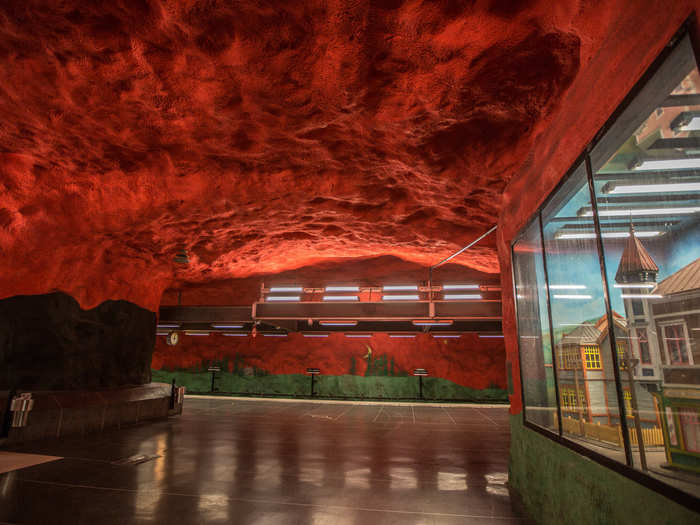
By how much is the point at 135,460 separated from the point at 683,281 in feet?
25.6

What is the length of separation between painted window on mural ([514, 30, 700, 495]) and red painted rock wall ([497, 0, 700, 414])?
0.45 feet

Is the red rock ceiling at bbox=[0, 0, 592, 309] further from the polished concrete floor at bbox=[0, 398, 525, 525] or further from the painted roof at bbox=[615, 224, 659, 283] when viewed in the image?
the polished concrete floor at bbox=[0, 398, 525, 525]

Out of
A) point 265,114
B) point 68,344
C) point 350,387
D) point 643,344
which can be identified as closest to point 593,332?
point 643,344

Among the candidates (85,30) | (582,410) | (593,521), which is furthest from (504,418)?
(85,30)

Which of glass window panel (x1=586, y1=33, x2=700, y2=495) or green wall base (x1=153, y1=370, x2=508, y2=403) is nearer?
glass window panel (x1=586, y1=33, x2=700, y2=495)

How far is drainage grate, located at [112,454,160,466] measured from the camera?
6199 mm

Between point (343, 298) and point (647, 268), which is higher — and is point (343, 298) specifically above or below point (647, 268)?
above

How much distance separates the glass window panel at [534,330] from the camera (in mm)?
4621

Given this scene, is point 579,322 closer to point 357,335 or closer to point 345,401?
point 345,401

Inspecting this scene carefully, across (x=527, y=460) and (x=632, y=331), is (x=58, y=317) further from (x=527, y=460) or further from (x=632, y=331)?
(x=632, y=331)

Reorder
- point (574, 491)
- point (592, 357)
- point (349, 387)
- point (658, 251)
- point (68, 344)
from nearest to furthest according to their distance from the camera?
point (658, 251)
point (574, 491)
point (592, 357)
point (68, 344)
point (349, 387)

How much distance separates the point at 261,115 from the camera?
4.84m

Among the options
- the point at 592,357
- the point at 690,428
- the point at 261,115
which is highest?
the point at 261,115

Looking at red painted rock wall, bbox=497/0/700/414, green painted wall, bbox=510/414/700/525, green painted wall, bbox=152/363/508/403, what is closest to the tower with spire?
green painted wall, bbox=510/414/700/525
